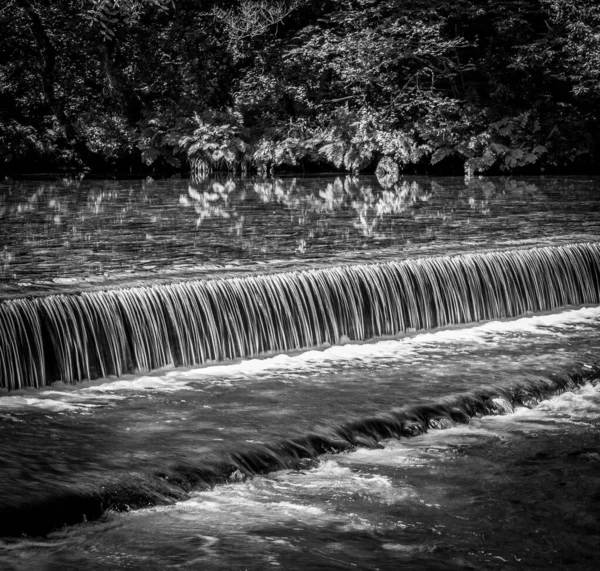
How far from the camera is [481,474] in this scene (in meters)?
5.29

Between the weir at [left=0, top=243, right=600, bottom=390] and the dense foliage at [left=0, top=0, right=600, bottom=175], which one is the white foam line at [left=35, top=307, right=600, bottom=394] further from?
the dense foliage at [left=0, top=0, right=600, bottom=175]

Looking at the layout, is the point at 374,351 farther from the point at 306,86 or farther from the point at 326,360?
the point at 306,86

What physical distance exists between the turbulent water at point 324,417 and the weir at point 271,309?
2 cm

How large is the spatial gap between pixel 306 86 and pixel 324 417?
23.3 m

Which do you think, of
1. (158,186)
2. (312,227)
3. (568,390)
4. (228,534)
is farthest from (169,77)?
(228,534)

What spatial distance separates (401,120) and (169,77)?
8438mm

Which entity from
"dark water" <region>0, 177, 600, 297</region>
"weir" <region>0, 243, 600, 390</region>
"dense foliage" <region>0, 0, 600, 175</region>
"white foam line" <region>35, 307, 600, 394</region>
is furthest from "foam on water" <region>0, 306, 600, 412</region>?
"dense foliage" <region>0, 0, 600, 175</region>

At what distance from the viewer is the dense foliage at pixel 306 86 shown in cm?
2452

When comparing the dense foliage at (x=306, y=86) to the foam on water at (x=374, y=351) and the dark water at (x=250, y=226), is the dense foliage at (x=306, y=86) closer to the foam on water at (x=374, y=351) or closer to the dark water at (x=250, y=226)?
the dark water at (x=250, y=226)

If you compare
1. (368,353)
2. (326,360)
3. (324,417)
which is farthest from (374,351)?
(324,417)

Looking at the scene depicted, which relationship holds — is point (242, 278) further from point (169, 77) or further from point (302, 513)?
point (169, 77)

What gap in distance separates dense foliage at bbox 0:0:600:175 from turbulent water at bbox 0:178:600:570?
1299 cm

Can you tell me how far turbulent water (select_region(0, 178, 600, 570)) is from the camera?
14.3 feet

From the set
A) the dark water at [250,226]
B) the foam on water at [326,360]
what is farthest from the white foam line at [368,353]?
the dark water at [250,226]
